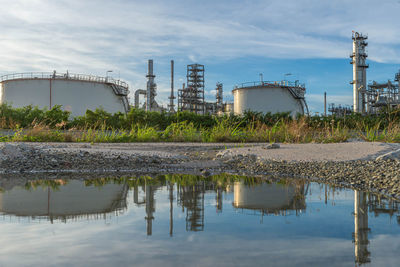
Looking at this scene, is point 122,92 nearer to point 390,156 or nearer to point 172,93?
point 172,93

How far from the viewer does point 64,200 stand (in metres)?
3.68

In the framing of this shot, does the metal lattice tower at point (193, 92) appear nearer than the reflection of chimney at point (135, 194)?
No

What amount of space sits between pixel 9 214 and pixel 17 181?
230 centimetres

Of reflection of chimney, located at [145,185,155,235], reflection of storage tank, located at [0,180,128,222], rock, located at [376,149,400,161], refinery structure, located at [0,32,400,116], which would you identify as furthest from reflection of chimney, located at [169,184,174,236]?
refinery structure, located at [0,32,400,116]

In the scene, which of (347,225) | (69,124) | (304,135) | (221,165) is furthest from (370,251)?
(69,124)

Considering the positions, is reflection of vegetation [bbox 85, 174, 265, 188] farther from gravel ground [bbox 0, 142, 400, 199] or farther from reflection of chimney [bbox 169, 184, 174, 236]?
gravel ground [bbox 0, 142, 400, 199]

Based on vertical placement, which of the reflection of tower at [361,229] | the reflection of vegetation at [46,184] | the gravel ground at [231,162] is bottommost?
the reflection of tower at [361,229]

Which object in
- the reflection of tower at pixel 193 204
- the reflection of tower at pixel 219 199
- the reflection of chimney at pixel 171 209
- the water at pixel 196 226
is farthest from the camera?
the reflection of tower at pixel 219 199

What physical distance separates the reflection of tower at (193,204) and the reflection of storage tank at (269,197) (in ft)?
1.26

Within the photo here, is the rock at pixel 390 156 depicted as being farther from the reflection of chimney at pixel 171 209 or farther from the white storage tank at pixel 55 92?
the white storage tank at pixel 55 92

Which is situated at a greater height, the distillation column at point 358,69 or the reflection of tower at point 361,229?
Answer: the distillation column at point 358,69

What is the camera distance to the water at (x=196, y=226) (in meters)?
1.95

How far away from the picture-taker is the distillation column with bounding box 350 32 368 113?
37.8 m

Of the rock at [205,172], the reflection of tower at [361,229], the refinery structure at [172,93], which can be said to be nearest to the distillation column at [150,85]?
the refinery structure at [172,93]
